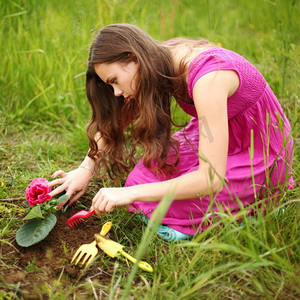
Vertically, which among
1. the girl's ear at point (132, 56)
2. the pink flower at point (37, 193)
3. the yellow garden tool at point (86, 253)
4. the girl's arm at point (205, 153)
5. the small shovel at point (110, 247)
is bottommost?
the yellow garden tool at point (86, 253)

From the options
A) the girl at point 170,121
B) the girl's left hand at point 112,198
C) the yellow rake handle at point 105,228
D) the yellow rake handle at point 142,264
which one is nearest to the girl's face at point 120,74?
the girl at point 170,121

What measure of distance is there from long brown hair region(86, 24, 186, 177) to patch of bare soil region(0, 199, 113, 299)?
39 cm

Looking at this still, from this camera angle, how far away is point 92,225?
5.49ft

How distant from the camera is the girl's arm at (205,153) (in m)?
1.37

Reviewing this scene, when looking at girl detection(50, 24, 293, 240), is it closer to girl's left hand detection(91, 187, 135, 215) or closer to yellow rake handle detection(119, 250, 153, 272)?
girl's left hand detection(91, 187, 135, 215)

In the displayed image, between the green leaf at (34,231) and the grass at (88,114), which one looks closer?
the grass at (88,114)

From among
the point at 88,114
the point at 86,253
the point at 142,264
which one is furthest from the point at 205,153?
the point at 88,114

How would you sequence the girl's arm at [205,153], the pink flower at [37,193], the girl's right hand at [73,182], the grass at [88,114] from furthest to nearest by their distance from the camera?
the girl's right hand at [73,182]
the pink flower at [37,193]
the girl's arm at [205,153]
the grass at [88,114]

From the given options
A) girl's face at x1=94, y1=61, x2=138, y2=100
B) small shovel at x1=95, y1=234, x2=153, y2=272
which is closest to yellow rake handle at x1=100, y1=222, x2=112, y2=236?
small shovel at x1=95, y1=234, x2=153, y2=272

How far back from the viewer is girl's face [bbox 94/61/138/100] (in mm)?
1527

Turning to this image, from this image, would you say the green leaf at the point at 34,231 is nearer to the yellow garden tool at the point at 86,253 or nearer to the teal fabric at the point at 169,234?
the yellow garden tool at the point at 86,253

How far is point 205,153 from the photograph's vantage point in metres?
1.38

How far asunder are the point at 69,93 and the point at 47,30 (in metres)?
0.62

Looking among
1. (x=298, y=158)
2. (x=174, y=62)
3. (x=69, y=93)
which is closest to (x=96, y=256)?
(x=174, y=62)
